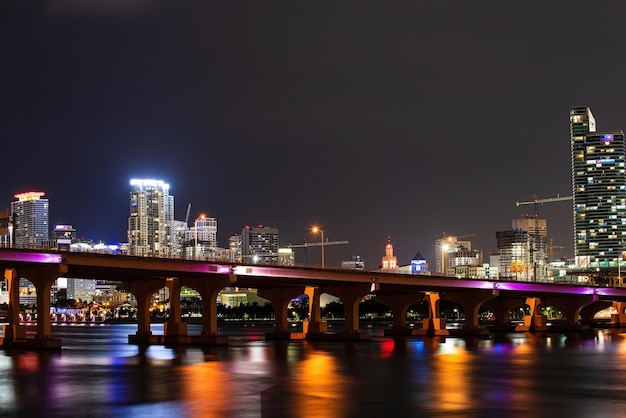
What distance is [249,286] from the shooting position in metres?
126

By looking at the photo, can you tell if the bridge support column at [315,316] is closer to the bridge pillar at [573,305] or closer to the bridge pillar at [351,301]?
the bridge pillar at [351,301]

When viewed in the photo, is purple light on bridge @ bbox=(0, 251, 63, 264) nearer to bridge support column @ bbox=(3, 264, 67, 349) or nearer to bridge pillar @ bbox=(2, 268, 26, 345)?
bridge support column @ bbox=(3, 264, 67, 349)

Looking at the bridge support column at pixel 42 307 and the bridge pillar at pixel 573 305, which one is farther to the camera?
the bridge pillar at pixel 573 305

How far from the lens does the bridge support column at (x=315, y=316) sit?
119m

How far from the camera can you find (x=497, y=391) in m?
46.3

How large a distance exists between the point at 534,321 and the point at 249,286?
6557cm

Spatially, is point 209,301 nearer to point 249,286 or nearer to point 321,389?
point 249,286

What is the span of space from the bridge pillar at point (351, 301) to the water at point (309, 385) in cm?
3900

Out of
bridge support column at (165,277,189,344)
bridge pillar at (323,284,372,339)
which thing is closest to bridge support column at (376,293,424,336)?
bridge pillar at (323,284,372,339)

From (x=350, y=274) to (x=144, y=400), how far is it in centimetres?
7657

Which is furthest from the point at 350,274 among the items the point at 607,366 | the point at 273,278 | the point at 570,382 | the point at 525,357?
the point at 570,382

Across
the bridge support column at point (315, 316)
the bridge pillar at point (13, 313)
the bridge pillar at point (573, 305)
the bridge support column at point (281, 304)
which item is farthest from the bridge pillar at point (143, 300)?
the bridge pillar at point (573, 305)

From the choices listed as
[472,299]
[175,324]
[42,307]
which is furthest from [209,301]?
[472,299]

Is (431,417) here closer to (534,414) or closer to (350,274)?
(534,414)
